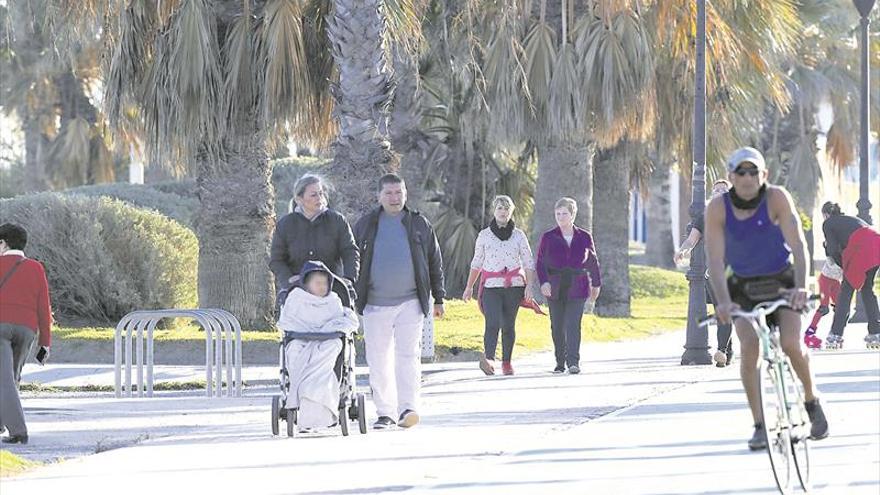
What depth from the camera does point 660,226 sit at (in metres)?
54.8

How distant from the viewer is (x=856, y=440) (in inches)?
549

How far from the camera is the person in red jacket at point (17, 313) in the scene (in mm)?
13795

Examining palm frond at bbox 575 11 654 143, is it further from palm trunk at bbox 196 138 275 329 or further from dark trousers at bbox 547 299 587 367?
dark trousers at bbox 547 299 587 367

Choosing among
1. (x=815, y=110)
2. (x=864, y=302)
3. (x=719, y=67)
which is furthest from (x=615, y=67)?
(x=815, y=110)

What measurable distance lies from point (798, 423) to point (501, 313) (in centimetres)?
1003

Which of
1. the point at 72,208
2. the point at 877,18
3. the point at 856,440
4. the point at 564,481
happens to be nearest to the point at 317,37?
the point at 72,208

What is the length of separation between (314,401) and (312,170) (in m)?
26.4

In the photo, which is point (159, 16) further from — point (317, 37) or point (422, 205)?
point (422, 205)

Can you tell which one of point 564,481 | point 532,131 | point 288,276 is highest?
point 532,131

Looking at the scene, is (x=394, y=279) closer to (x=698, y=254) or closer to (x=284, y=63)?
(x=698, y=254)

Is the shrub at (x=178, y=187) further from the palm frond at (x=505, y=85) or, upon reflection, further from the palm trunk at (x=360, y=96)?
the palm trunk at (x=360, y=96)

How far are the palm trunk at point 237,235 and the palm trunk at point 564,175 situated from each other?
680 centimetres

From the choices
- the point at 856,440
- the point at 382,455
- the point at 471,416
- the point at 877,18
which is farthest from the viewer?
the point at 877,18

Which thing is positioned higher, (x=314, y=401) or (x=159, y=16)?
(x=159, y=16)
